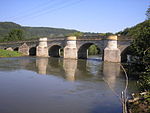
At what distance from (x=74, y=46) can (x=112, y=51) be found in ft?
31.3

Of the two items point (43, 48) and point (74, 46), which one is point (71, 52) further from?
point (43, 48)

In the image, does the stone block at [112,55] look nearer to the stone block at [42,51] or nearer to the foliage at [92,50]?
the stone block at [42,51]

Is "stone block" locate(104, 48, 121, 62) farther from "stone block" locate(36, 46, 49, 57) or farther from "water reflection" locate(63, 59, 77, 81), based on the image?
"stone block" locate(36, 46, 49, 57)

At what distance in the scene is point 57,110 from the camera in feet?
31.5

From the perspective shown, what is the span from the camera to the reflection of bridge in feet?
107

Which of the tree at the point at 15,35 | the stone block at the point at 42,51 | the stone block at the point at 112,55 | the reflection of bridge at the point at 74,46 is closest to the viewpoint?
the stone block at the point at 112,55

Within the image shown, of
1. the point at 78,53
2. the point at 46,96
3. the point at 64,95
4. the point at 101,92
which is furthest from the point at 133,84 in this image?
the point at 78,53

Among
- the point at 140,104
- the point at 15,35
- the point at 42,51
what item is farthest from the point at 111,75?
the point at 15,35

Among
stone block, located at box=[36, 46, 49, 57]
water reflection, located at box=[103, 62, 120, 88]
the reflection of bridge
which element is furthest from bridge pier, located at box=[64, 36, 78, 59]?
water reflection, located at box=[103, 62, 120, 88]

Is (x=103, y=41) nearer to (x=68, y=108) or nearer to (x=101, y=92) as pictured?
(x=101, y=92)

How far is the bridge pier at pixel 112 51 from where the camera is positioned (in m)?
32.4

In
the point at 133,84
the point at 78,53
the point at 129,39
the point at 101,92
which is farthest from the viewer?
the point at 78,53

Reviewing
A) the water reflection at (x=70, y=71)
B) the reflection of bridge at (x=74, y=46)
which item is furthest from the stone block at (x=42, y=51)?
the water reflection at (x=70, y=71)

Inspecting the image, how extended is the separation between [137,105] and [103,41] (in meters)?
27.8
